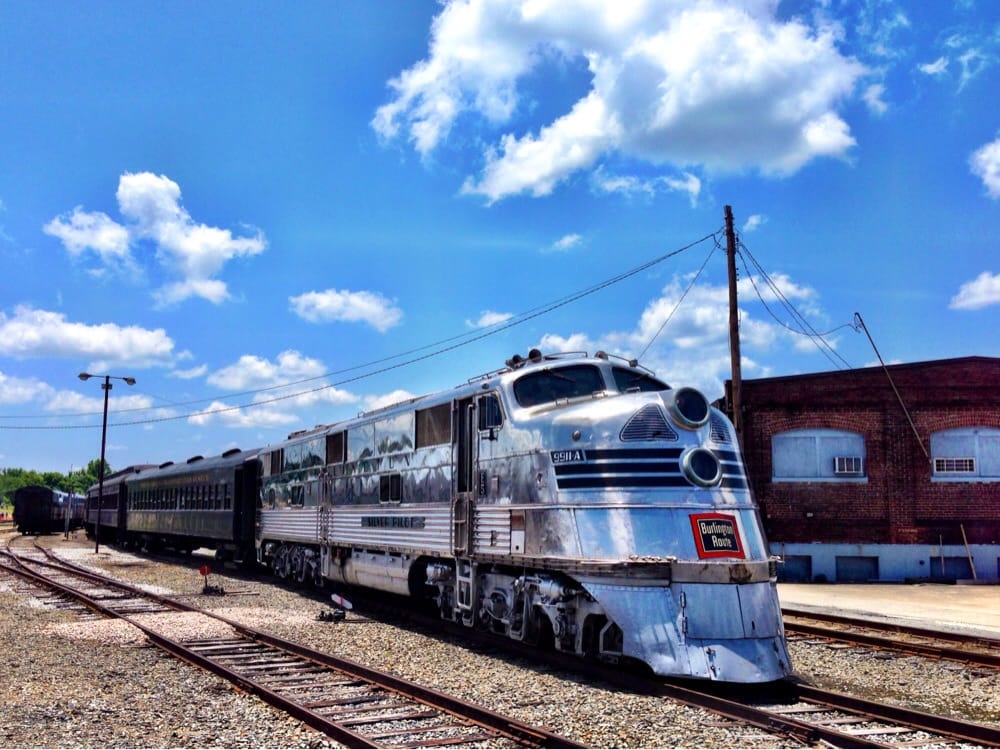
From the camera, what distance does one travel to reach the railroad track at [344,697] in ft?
23.7

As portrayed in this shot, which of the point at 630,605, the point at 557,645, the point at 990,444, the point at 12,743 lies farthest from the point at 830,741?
the point at 990,444

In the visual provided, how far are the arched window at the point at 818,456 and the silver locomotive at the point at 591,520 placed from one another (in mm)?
13532

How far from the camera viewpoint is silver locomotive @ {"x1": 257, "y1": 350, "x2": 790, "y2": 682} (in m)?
8.75

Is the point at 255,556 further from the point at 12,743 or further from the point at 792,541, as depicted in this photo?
the point at 12,743

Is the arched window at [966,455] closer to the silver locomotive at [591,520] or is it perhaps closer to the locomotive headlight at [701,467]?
the silver locomotive at [591,520]

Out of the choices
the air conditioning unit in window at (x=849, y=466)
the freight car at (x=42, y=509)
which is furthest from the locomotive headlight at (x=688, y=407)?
the freight car at (x=42, y=509)

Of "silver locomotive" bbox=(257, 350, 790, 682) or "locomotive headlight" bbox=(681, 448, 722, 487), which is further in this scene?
"locomotive headlight" bbox=(681, 448, 722, 487)

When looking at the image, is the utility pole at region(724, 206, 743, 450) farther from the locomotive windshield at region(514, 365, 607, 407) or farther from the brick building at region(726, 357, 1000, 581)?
the locomotive windshield at region(514, 365, 607, 407)

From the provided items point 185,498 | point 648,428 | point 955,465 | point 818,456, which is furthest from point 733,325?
point 185,498

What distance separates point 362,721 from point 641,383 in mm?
5639

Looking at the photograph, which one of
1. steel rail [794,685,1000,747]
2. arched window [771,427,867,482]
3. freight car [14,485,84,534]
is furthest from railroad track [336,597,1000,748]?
freight car [14,485,84,534]

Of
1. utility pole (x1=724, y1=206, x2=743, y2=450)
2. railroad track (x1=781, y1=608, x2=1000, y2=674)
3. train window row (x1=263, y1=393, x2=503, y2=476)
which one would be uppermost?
utility pole (x1=724, y1=206, x2=743, y2=450)

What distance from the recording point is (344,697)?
8742 mm

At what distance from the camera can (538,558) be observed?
9.91 m
